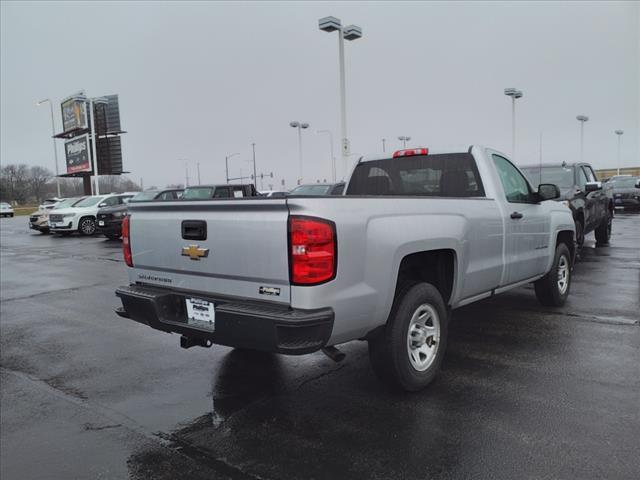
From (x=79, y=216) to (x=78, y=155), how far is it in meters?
32.8

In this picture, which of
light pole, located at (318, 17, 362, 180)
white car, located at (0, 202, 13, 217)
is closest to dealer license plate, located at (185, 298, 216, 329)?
light pole, located at (318, 17, 362, 180)

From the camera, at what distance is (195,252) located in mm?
3750

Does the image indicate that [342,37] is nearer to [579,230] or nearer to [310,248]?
[579,230]

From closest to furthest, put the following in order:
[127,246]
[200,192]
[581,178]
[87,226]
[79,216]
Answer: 1. [127,246]
2. [581,178]
3. [200,192]
4. [79,216]
5. [87,226]

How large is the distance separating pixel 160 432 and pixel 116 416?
1.71ft

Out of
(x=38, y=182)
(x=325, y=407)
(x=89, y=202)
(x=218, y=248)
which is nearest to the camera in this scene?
(x=218, y=248)

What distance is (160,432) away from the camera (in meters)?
3.60

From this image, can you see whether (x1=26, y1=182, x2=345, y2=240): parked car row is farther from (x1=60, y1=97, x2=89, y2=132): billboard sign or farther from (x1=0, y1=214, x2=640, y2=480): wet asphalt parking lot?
(x1=60, y1=97, x2=89, y2=132): billboard sign

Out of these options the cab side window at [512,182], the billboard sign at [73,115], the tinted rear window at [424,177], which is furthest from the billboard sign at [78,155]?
the cab side window at [512,182]

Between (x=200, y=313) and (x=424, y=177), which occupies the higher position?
(x=424, y=177)

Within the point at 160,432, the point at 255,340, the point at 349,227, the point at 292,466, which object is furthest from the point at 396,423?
the point at 160,432

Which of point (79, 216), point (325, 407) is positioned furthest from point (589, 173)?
point (79, 216)

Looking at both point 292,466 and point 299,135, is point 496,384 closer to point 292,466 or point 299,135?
point 292,466

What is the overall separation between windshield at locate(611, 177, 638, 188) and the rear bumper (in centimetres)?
2785
